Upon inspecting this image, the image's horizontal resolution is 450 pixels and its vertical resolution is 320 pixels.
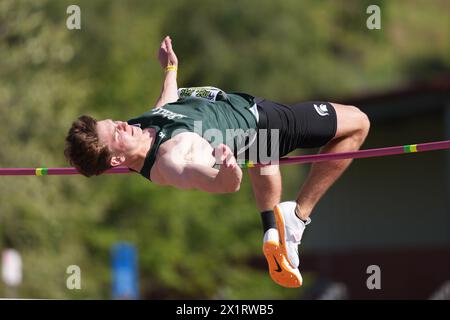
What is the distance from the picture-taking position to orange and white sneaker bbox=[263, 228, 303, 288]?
823 centimetres

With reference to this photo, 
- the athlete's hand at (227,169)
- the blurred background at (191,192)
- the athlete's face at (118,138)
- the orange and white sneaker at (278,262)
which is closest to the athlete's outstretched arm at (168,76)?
the athlete's face at (118,138)

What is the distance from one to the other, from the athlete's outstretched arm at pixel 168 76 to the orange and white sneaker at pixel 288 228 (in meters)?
1.18

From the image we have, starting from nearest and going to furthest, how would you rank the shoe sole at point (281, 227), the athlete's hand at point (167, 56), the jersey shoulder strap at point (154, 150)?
the jersey shoulder strap at point (154, 150) → the shoe sole at point (281, 227) → the athlete's hand at point (167, 56)

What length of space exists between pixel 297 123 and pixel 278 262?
3.61 ft

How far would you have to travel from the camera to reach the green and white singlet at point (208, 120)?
24.0 ft

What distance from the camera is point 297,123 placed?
8.01 meters

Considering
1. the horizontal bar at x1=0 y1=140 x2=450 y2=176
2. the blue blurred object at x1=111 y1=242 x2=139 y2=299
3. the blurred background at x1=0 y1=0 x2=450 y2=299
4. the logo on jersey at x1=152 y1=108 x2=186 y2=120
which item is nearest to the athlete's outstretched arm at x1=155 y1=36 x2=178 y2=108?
the logo on jersey at x1=152 y1=108 x2=186 y2=120

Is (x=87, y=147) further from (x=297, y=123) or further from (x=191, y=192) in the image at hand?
(x=191, y=192)

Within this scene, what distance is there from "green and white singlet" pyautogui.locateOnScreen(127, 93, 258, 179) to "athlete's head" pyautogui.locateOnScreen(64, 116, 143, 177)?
150 mm

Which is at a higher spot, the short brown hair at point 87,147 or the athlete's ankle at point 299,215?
the short brown hair at point 87,147

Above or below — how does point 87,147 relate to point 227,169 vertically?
above

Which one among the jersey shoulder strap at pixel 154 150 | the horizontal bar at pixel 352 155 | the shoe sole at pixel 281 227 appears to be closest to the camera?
the jersey shoulder strap at pixel 154 150

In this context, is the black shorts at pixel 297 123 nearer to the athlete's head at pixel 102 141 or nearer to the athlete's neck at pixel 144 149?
the athlete's neck at pixel 144 149

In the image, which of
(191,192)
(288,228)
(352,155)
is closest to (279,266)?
(288,228)
